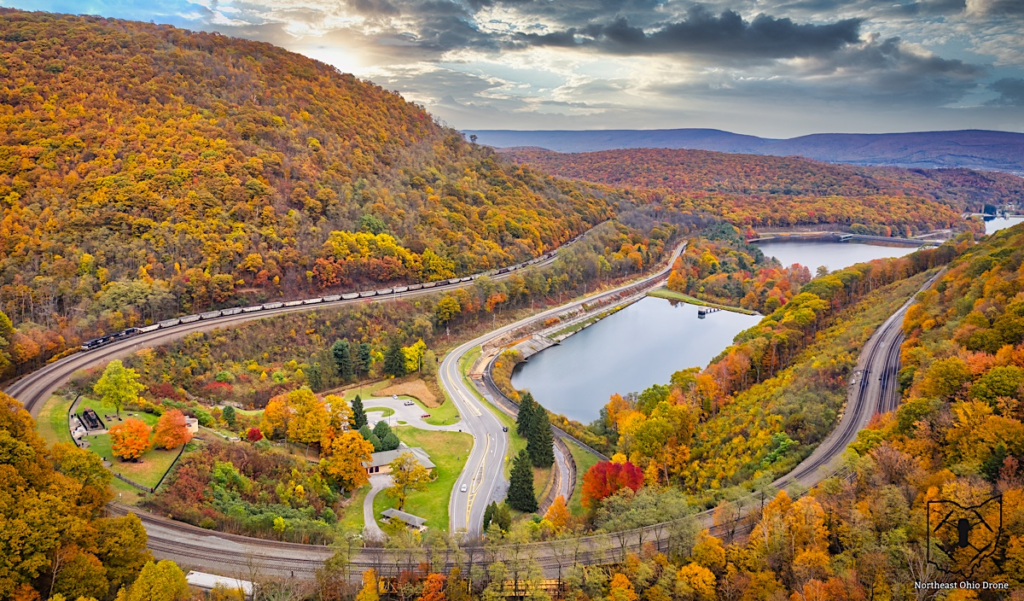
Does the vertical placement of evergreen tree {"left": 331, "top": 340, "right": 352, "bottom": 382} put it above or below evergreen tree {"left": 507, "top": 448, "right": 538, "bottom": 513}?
above

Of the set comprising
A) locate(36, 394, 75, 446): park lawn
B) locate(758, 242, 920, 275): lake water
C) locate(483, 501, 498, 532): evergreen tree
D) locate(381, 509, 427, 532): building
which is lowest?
locate(381, 509, 427, 532): building

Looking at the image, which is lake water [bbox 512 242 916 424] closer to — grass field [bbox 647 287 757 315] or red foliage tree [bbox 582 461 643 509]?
grass field [bbox 647 287 757 315]

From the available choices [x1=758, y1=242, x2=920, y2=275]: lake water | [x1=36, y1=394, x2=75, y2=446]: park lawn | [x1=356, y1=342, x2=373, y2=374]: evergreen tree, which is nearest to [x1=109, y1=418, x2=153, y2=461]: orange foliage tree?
[x1=36, y1=394, x2=75, y2=446]: park lawn


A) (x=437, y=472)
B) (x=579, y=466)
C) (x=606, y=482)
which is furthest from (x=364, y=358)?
(x=606, y=482)

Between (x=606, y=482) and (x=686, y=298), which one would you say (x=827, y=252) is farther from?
(x=606, y=482)

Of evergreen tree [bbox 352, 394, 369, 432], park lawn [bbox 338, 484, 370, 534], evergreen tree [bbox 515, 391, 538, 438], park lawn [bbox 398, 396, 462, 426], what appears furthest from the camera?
park lawn [bbox 398, 396, 462, 426]

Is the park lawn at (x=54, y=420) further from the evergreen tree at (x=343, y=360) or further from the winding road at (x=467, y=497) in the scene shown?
the evergreen tree at (x=343, y=360)

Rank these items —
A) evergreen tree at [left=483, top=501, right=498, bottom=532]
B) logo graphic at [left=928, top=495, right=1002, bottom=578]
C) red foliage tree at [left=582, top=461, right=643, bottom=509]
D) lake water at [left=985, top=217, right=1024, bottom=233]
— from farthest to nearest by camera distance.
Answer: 1. lake water at [left=985, top=217, right=1024, bottom=233]
2. red foliage tree at [left=582, top=461, right=643, bottom=509]
3. evergreen tree at [left=483, top=501, right=498, bottom=532]
4. logo graphic at [left=928, top=495, right=1002, bottom=578]
